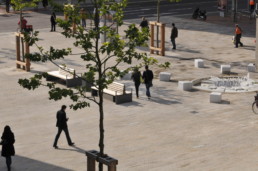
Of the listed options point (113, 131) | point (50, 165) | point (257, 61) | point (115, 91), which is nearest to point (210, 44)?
point (257, 61)

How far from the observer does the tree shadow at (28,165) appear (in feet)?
86.1

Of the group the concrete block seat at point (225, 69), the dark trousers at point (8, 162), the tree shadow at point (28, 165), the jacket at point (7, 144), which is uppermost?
the concrete block seat at point (225, 69)

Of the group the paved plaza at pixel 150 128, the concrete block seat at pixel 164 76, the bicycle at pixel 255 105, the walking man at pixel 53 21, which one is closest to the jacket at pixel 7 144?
the paved plaza at pixel 150 128

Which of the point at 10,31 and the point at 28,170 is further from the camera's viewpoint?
the point at 10,31

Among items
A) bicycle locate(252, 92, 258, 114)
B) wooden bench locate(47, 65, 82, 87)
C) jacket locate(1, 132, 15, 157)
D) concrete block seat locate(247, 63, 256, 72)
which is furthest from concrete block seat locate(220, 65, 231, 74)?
jacket locate(1, 132, 15, 157)

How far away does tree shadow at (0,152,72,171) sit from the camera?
26.2 metres

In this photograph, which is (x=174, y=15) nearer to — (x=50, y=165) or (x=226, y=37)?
(x=226, y=37)

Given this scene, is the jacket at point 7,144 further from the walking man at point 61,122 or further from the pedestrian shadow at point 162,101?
the pedestrian shadow at point 162,101

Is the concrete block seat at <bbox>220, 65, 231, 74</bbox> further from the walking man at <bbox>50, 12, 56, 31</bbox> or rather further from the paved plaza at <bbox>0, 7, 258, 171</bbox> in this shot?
the walking man at <bbox>50, 12, 56, 31</bbox>

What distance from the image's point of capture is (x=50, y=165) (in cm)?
2664

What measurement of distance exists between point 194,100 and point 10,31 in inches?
960

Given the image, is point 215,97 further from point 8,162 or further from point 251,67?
point 8,162

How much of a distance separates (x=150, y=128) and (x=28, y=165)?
613cm

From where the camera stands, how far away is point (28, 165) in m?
26.7
